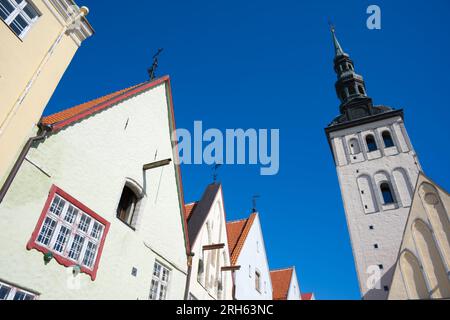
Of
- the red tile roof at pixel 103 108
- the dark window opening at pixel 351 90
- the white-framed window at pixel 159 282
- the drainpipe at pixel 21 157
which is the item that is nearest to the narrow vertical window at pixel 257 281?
the red tile roof at pixel 103 108

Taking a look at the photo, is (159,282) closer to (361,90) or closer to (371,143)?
(371,143)

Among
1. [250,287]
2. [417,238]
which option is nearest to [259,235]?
[250,287]

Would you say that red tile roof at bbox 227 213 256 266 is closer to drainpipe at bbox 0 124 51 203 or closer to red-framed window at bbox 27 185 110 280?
red-framed window at bbox 27 185 110 280

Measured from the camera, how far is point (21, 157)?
6805 mm

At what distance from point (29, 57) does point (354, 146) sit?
3615 cm

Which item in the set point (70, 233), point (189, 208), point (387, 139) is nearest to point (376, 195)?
point (387, 139)

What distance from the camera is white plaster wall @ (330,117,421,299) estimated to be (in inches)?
1099

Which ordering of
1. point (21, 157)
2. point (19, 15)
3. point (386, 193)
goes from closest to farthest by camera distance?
point (21, 157) < point (19, 15) < point (386, 193)

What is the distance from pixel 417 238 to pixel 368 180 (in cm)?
970

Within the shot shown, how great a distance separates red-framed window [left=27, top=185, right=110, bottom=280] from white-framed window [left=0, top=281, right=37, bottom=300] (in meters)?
0.76

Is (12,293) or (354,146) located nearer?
(12,293)

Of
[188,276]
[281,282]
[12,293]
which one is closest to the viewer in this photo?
[12,293]

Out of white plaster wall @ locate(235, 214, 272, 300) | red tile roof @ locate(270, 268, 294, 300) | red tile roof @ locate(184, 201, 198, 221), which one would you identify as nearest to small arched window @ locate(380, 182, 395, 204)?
red tile roof @ locate(270, 268, 294, 300)
